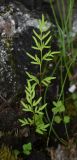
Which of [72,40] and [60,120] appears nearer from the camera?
[60,120]

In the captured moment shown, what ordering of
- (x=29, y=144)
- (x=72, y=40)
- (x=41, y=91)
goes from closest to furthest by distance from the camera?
(x=29, y=144), (x=41, y=91), (x=72, y=40)

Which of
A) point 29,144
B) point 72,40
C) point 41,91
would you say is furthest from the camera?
point 72,40

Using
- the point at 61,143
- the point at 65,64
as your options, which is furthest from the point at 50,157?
the point at 65,64

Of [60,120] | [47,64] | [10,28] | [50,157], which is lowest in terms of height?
[50,157]

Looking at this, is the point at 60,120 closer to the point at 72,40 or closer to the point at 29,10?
the point at 72,40


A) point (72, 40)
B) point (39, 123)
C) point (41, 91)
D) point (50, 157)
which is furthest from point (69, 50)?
point (50, 157)

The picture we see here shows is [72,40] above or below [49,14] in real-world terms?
below

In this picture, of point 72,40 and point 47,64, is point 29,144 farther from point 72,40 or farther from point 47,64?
point 72,40

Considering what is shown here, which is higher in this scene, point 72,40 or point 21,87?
point 72,40

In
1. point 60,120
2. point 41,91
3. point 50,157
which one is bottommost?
point 50,157
